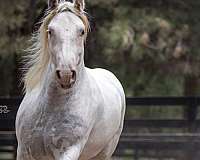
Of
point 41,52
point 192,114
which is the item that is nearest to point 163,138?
point 192,114

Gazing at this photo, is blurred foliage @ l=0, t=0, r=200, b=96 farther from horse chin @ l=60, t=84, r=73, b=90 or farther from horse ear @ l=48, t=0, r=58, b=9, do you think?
horse chin @ l=60, t=84, r=73, b=90

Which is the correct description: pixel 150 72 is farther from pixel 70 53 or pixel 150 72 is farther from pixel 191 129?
pixel 70 53

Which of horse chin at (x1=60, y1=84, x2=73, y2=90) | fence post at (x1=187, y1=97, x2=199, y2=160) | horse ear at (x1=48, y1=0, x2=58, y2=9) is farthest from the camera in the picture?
fence post at (x1=187, y1=97, x2=199, y2=160)

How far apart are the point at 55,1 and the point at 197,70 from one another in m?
7.91

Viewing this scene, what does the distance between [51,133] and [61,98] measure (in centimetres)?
25

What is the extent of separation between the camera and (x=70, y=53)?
438 cm

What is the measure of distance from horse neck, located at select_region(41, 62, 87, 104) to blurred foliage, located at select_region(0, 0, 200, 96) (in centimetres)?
555

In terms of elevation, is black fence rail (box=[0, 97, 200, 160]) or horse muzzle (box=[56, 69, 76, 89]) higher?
horse muzzle (box=[56, 69, 76, 89])

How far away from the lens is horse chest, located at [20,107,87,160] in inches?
184

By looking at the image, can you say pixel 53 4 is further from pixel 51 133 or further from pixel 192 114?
pixel 192 114

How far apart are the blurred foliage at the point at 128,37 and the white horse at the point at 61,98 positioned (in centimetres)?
537

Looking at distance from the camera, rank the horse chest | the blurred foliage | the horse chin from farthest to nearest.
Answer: the blurred foliage
the horse chest
the horse chin

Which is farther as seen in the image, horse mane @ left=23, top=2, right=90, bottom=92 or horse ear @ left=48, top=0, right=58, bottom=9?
horse ear @ left=48, top=0, right=58, bottom=9

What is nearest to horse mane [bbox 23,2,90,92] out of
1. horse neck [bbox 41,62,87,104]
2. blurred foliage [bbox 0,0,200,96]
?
horse neck [bbox 41,62,87,104]
